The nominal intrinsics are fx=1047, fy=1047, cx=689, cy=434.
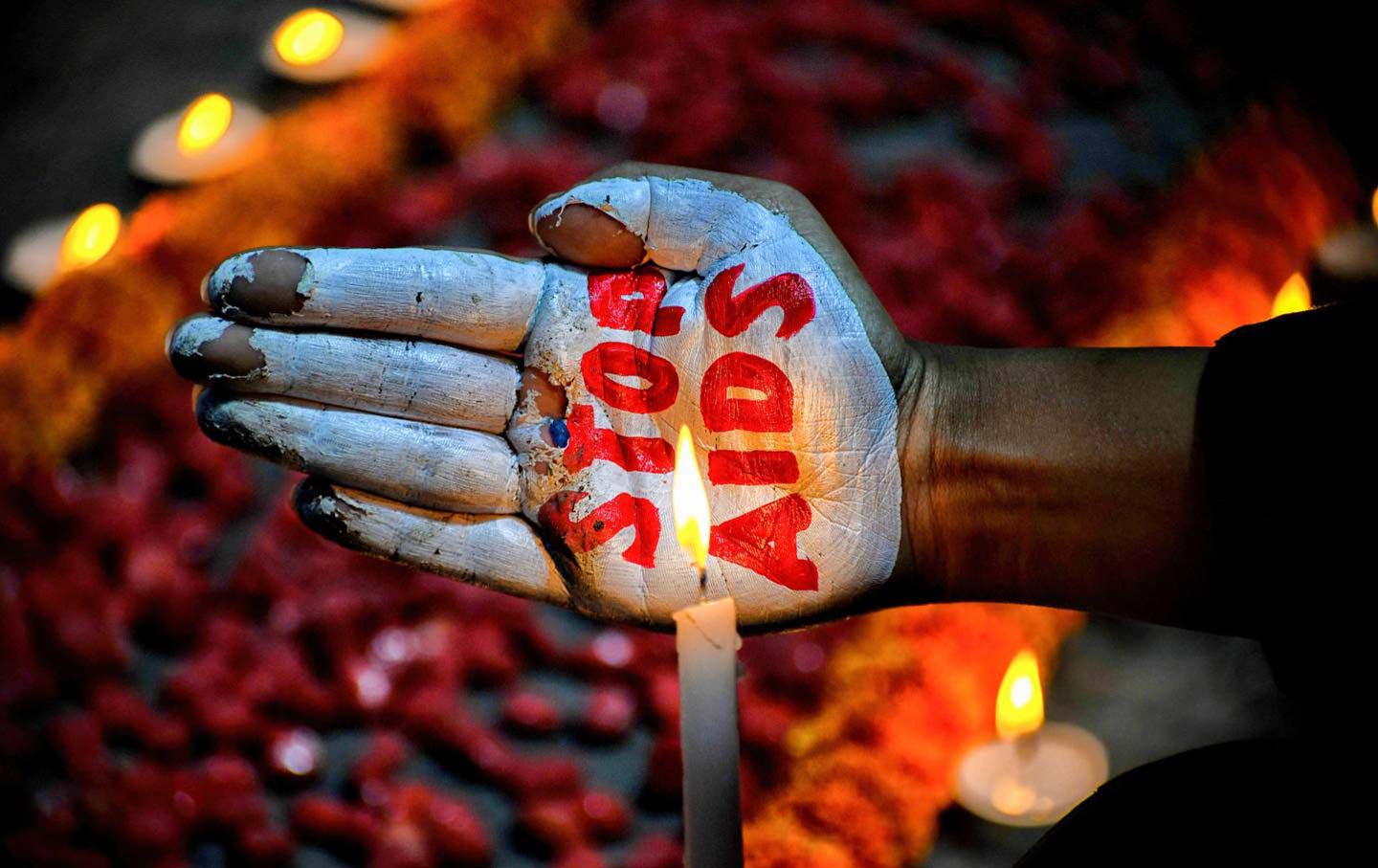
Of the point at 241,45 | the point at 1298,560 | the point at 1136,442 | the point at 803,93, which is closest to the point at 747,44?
the point at 803,93

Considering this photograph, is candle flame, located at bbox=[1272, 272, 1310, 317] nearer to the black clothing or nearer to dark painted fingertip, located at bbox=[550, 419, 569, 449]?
the black clothing

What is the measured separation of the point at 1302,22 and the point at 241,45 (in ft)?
5.10

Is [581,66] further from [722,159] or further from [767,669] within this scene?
[767,669]

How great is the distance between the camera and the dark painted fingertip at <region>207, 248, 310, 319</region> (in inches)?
29.1

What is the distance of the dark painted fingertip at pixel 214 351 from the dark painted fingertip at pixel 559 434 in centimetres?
21

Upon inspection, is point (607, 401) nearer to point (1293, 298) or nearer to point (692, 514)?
point (692, 514)

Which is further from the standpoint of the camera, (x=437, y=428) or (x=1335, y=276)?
(x=1335, y=276)

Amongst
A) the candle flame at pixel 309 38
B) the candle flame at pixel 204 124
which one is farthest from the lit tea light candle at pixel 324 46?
the candle flame at pixel 204 124

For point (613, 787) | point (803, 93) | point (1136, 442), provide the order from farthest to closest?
point (803, 93)
point (613, 787)
point (1136, 442)

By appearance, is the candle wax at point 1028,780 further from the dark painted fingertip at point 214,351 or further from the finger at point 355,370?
the dark painted fingertip at point 214,351

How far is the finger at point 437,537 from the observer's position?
0.79 meters

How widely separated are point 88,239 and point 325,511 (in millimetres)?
753

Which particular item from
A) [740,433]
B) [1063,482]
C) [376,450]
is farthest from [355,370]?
[1063,482]

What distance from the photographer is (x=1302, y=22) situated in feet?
5.07
